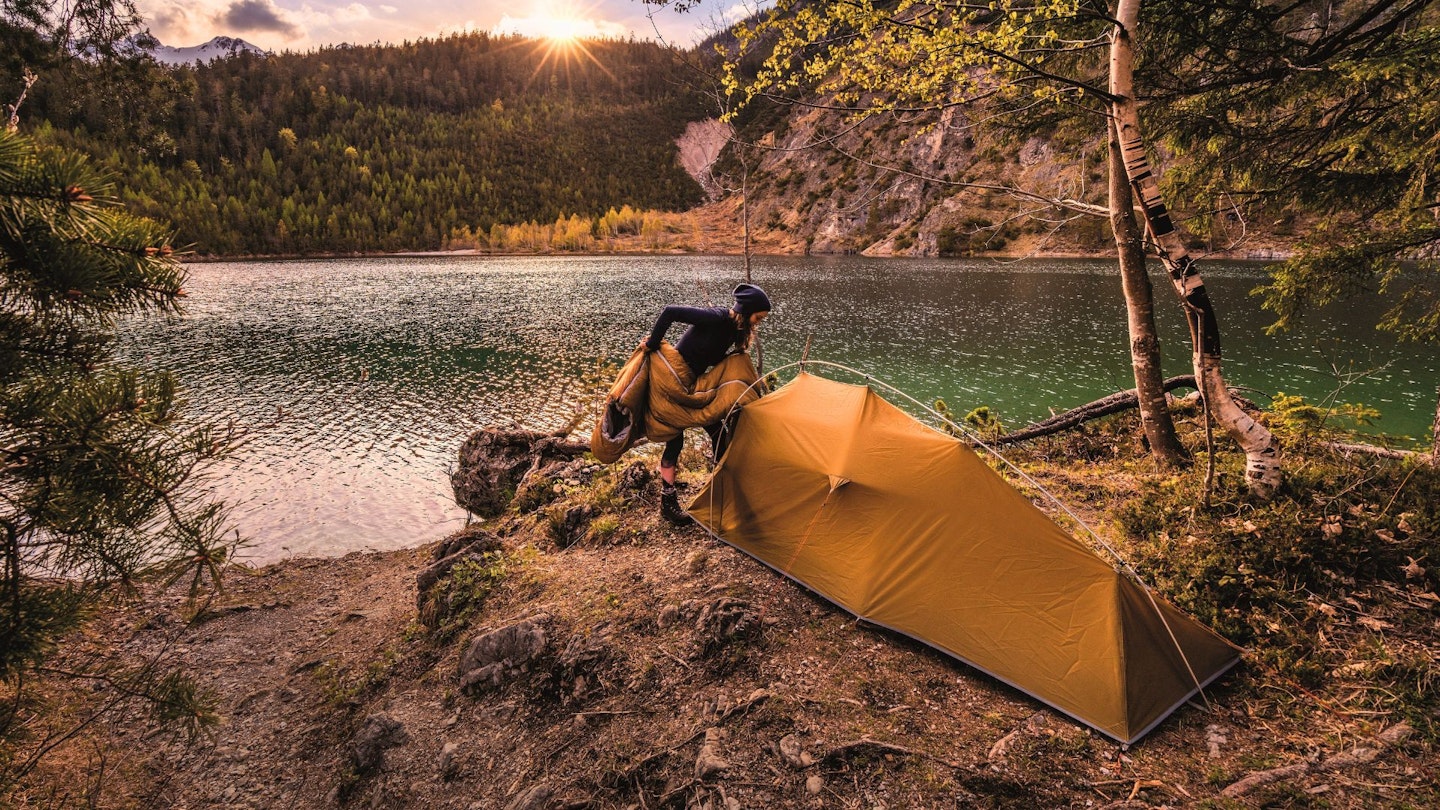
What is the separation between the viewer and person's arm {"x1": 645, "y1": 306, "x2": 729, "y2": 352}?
623 cm

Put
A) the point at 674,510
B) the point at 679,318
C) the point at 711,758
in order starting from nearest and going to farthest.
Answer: the point at 711,758
the point at 679,318
the point at 674,510

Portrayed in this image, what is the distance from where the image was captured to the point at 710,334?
6.72m

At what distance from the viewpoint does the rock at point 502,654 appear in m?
5.59

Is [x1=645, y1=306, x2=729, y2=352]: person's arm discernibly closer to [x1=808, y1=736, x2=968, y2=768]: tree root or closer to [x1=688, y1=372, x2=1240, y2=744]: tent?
[x1=688, y1=372, x2=1240, y2=744]: tent

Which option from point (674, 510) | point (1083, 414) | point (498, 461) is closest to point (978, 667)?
point (674, 510)

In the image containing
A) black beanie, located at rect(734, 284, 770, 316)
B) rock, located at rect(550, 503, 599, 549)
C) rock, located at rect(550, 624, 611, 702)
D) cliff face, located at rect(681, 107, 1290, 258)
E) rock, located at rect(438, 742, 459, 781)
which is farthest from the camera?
cliff face, located at rect(681, 107, 1290, 258)

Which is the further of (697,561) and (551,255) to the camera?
(551,255)

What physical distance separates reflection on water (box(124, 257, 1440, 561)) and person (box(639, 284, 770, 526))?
5.28m

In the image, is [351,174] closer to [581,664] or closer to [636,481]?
[636,481]

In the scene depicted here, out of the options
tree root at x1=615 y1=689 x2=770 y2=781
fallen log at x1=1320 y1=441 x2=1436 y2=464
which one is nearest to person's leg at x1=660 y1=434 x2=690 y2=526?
tree root at x1=615 y1=689 x2=770 y2=781

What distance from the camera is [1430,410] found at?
1795 cm

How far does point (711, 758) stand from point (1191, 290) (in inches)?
220

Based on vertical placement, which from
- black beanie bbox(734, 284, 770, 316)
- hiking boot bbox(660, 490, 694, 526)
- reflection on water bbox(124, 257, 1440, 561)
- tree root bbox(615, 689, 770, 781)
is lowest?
reflection on water bbox(124, 257, 1440, 561)

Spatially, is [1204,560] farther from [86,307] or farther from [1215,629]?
[86,307]
